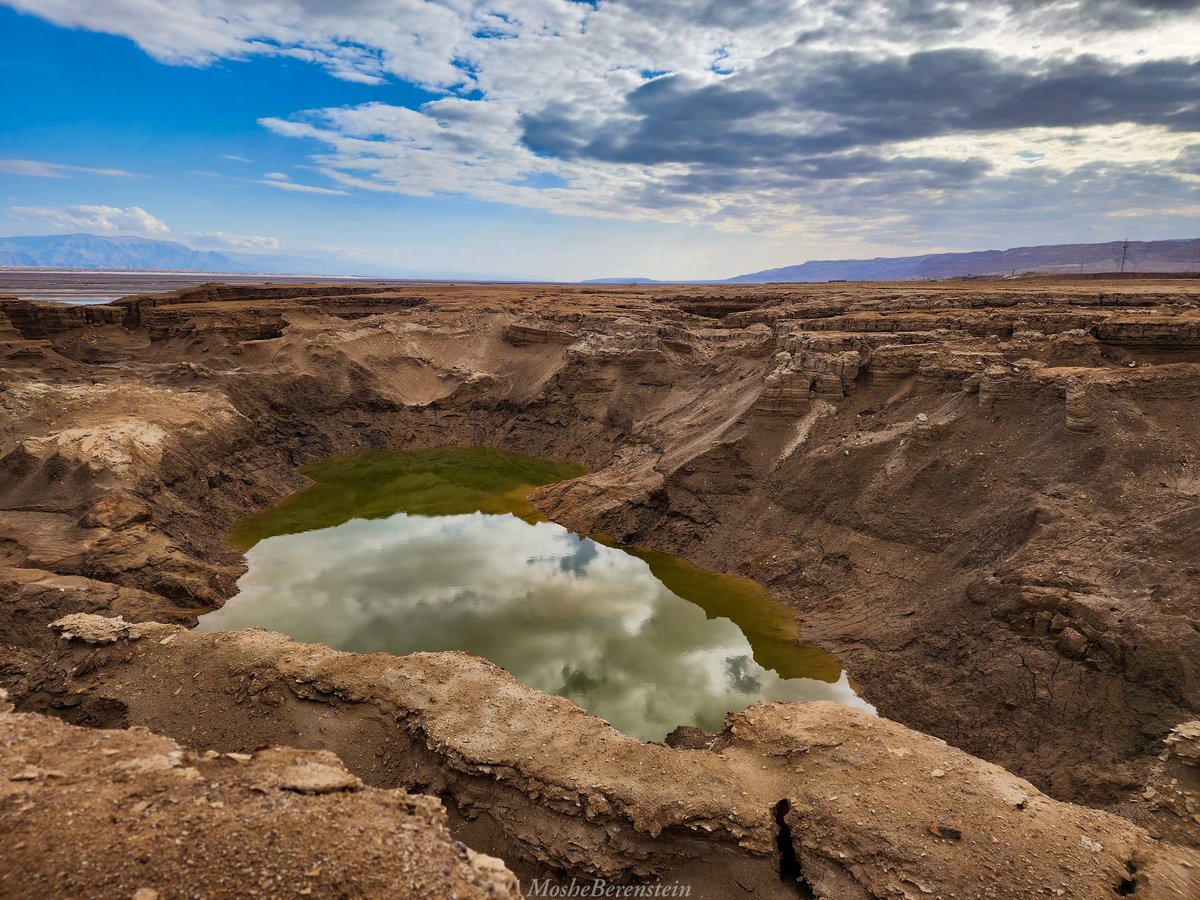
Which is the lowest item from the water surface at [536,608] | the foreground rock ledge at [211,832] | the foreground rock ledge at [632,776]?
the water surface at [536,608]

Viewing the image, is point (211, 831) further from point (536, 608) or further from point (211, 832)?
point (536, 608)

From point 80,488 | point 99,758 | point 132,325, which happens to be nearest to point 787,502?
point 99,758

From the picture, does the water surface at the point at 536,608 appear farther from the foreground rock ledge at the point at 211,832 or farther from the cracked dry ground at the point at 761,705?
the foreground rock ledge at the point at 211,832

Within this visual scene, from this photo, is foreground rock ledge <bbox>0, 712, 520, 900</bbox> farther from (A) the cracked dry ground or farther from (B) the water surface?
(B) the water surface

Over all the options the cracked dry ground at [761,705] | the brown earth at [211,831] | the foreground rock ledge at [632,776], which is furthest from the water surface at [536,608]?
the brown earth at [211,831]

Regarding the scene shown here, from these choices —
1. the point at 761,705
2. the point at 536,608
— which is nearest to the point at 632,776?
the point at 761,705

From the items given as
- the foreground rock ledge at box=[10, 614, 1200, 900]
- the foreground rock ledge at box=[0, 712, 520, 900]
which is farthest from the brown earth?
the foreground rock ledge at box=[10, 614, 1200, 900]
